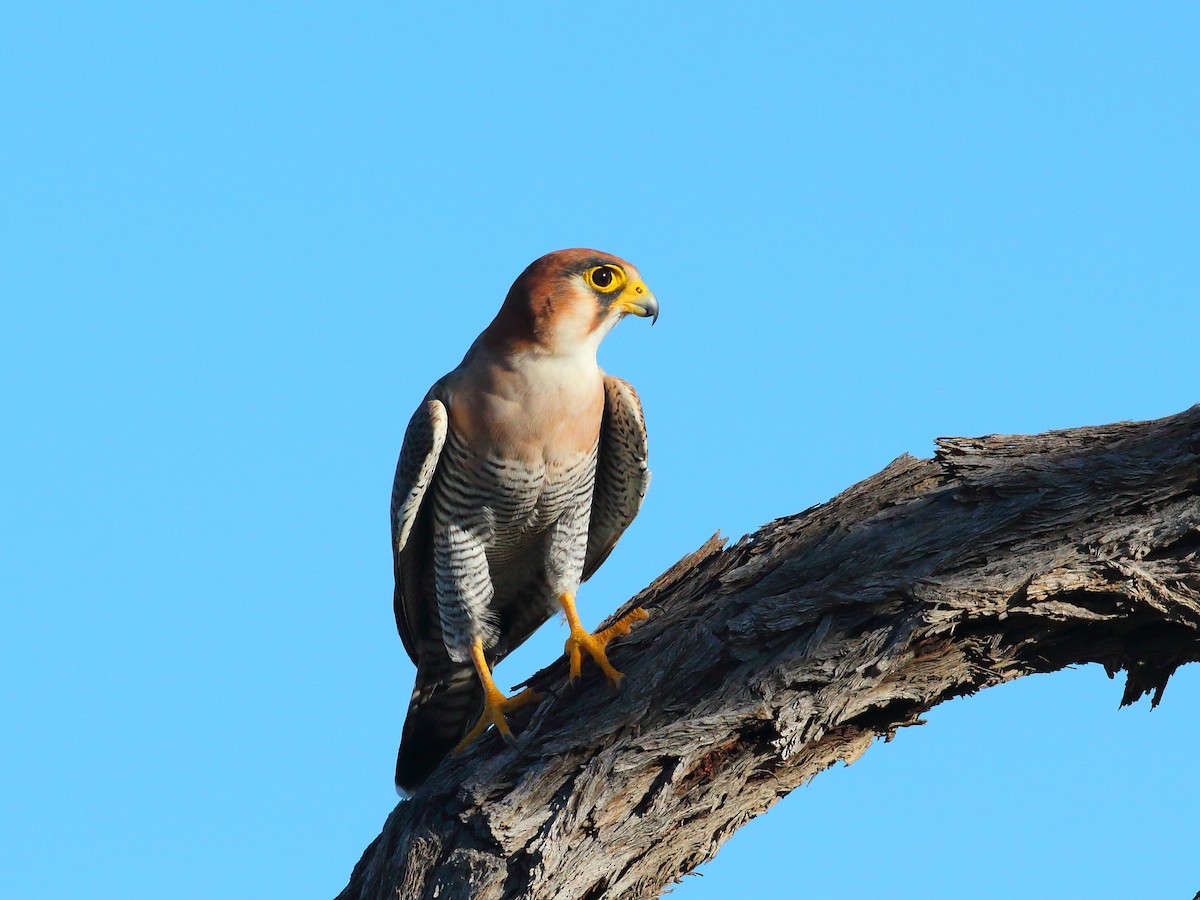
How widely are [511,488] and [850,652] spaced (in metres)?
1.64

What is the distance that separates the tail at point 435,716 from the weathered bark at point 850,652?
3.39 ft

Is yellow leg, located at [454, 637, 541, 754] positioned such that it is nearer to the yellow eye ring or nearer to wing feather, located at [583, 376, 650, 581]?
wing feather, located at [583, 376, 650, 581]

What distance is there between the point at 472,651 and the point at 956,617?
2148 millimetres

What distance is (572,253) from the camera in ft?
15.8

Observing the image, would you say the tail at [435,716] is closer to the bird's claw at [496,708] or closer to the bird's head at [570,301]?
the bird's claw at [496,708]

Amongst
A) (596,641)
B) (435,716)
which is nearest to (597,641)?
(596,641)

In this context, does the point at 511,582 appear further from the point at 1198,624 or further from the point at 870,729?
the point at 1198,624

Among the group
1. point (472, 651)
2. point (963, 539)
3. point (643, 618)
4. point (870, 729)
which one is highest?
point (472, 651)

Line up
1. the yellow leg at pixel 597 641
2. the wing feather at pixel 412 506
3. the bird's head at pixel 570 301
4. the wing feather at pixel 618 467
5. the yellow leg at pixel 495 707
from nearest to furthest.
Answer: the yellow leg at pixel 597 641, the yellow leg at pixel 495 707, the bird's head at pixel 570 301, the wing feather at pixel 412 506, the wing feather at pixel 618 467

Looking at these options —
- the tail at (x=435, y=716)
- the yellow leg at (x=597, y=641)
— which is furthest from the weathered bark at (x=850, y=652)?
the tail at (x=435, y=716)

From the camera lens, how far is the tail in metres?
5.27

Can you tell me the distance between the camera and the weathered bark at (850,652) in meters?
3.84

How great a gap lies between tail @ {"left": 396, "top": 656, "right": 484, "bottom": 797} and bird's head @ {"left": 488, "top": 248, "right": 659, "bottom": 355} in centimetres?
153

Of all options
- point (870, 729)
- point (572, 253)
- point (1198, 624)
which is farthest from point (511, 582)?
point (1198, 624)
